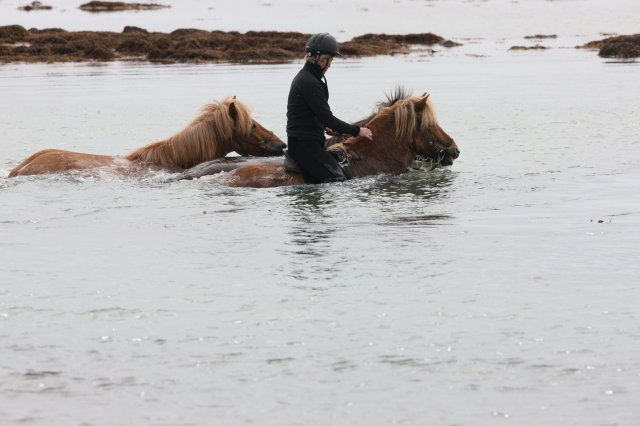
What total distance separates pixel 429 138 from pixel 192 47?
1439 inches

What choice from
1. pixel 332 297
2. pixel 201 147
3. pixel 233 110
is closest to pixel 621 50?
pixel 233 110

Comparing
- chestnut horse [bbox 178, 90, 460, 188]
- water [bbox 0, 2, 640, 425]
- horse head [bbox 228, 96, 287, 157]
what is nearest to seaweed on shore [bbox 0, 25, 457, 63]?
water [bbox 0, 2, 640, 425]

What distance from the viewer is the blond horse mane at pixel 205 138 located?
12.1 m

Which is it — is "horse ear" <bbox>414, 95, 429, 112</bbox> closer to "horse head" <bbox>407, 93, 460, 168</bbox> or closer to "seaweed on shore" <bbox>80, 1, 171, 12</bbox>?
"horse head" <bbox>407, 93, 460, 168</bbox>

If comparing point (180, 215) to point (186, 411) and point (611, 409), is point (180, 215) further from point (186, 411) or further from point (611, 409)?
point (611, 409)

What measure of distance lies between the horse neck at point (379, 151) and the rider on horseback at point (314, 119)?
451 mm

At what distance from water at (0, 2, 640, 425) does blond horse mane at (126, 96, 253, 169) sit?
0.41 meters

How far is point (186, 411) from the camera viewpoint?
Result: 498 cm

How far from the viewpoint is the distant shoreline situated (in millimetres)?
44406

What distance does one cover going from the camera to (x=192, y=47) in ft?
155

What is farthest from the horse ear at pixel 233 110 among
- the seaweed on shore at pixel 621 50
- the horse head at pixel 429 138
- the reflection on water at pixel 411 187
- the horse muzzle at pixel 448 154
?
the seaweed on shore at pixel 621 50

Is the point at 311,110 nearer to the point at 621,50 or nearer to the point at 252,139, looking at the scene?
the point at 252,139

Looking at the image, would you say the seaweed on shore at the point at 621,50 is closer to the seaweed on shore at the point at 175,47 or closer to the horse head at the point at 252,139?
the seaweed on shore at the point at 175,47

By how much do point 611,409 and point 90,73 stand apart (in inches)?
1364
